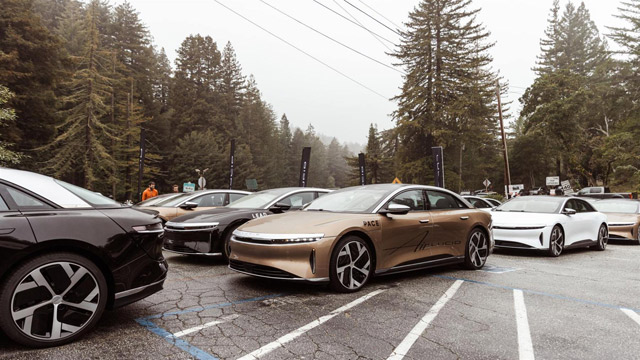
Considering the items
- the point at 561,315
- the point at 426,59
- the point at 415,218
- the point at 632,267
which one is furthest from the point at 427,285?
the point at 426,59

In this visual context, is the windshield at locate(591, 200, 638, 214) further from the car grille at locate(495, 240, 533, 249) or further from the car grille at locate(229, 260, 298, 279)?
the car grille at locate(229, 260, 298, 279)

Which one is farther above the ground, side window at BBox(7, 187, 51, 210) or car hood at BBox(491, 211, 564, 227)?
side window at BBox(7, 187, 51, 210)

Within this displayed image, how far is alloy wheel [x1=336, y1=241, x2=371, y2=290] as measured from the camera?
4785 mm

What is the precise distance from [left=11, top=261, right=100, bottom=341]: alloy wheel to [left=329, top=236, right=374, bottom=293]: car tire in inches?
98.9

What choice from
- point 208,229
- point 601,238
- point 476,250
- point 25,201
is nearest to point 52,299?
point 25,201

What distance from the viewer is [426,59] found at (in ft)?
118

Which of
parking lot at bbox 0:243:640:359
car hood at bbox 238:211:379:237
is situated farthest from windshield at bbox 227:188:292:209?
car hood at bbox 238:211:379:237

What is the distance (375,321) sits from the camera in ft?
12.5

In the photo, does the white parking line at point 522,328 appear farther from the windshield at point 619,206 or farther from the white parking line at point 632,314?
the windshield at point 619,206

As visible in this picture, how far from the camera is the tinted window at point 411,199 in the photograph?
5789 millimetres

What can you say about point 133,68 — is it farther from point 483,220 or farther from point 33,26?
point 483,220

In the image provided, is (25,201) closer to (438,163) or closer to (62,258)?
(62,258)

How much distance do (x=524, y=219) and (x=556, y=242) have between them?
0.84 metres

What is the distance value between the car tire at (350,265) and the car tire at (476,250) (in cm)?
235
